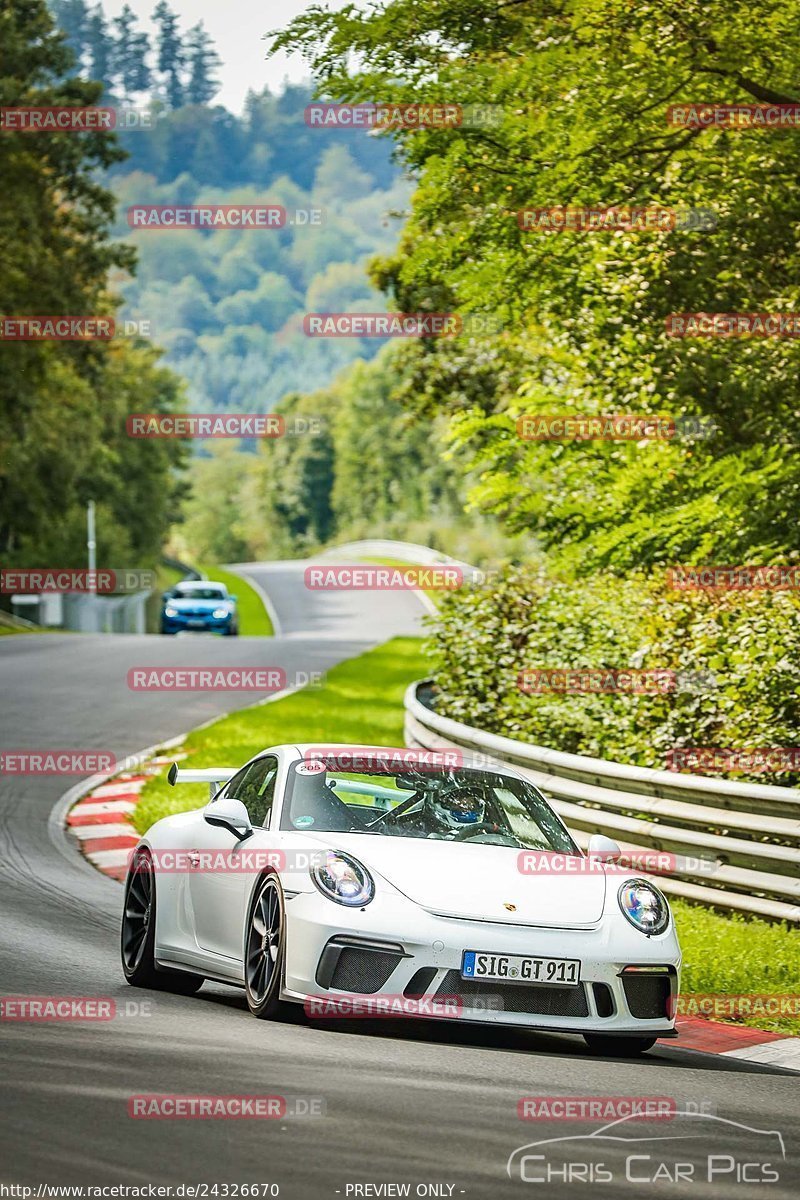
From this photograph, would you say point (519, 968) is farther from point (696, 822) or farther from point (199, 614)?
point (199, 614)

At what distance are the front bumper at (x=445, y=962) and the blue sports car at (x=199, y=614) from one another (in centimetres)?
3931

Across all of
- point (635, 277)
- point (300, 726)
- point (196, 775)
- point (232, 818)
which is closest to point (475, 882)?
point (232, 818)

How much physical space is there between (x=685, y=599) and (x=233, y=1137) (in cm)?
897

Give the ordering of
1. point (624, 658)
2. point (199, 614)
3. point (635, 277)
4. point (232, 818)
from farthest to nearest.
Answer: point (199, 614) < point (635, 277) < point (624, 658) < point (232, 818)

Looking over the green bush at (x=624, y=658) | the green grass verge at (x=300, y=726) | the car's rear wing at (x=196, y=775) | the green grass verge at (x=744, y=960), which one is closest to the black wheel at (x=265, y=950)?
the car's rear wing at (x=196, y=775)

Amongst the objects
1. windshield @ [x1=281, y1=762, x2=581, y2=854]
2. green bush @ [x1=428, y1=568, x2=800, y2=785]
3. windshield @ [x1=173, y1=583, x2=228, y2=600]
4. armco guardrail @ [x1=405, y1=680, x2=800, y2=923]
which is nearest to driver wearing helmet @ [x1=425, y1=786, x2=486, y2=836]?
windshield @ [x1=281, y1=762, x2=581, y2=854]

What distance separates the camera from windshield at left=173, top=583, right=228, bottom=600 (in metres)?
47.1

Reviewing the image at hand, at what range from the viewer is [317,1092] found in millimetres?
5816

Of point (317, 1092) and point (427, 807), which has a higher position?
point (427, 807)

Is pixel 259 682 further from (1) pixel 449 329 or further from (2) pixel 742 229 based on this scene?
(2) pixel 742 229

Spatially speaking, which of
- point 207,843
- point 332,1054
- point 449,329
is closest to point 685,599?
point 207,843

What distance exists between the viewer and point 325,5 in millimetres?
14492

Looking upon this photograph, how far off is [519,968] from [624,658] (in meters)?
6.87

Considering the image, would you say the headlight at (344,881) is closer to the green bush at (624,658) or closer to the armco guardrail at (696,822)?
the armco guardrail at (696,822)
